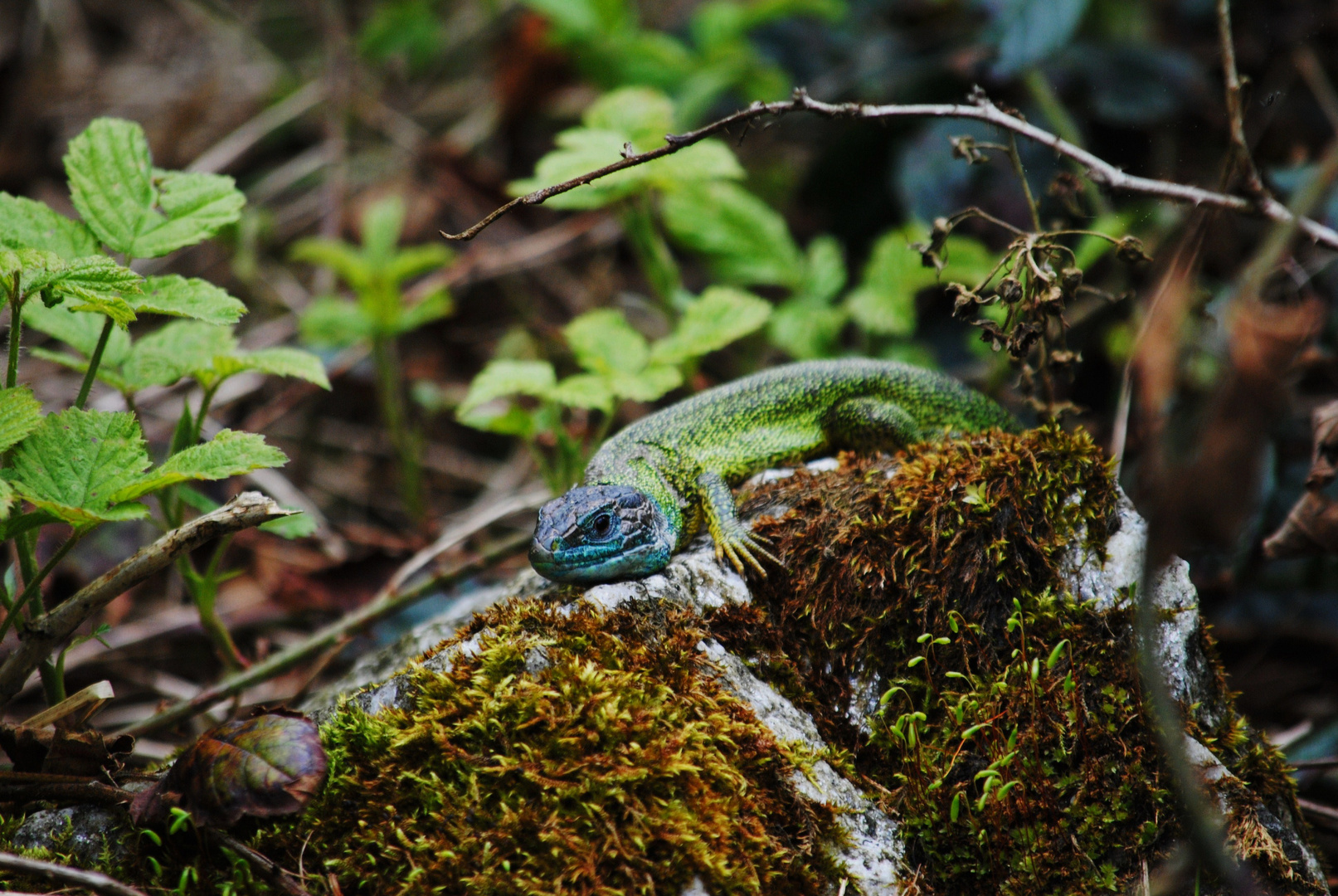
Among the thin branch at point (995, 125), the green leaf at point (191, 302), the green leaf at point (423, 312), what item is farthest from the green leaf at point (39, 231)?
the green leaf at point (423, 312)

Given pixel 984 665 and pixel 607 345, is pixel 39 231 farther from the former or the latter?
pixel 984 665

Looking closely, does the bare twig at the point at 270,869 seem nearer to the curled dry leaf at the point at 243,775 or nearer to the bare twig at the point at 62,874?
the curled dry leaf at the point at 243,775

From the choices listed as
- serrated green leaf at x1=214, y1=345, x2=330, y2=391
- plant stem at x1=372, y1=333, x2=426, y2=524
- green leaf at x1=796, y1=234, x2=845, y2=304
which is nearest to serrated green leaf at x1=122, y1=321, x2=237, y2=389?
serrated green leaf at x1=214, y1=345, x2=330, y2=391

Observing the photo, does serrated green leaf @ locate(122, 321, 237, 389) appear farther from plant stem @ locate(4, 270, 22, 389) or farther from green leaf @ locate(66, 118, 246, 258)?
plant stem @ locate(4, 270, 22, 389)


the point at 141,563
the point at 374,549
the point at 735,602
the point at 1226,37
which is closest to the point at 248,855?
the point at 141,563

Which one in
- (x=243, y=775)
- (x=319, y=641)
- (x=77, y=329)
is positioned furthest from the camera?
(x=319, y=641)

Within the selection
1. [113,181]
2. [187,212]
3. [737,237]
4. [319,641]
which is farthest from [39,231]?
[737,237]

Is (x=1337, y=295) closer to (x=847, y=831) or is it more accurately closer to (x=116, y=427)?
(x=847, y=831)
